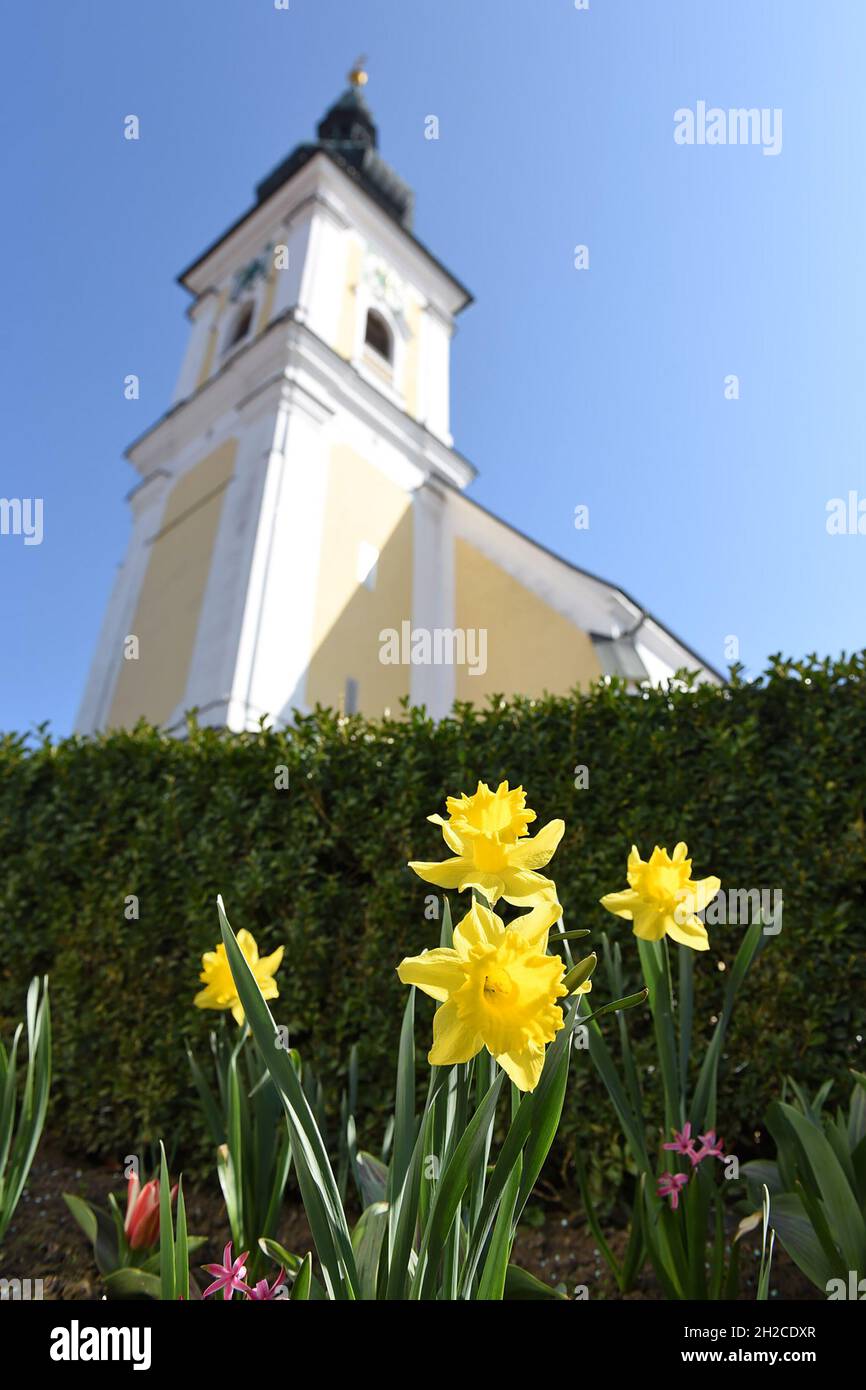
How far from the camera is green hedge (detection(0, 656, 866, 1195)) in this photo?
284 centimetres

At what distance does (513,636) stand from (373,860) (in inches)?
391

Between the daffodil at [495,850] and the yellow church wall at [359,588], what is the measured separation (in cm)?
981

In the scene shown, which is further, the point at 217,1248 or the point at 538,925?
the point at 217,1248

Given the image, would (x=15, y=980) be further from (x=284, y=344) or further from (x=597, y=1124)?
(x=284, y=344)

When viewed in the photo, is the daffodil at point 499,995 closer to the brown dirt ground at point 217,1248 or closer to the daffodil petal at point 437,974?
the daffodil petal at point 437,974

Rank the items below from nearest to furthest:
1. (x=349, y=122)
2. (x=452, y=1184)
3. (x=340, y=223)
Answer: (x=452, y=1184)
(x=340, y=223)
(x=349, y=122)

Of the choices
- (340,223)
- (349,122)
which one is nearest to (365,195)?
(340,223)

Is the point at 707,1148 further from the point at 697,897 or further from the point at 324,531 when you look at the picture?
the point at 324,531

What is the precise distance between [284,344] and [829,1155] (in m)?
13.4

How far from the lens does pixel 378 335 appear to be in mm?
16203

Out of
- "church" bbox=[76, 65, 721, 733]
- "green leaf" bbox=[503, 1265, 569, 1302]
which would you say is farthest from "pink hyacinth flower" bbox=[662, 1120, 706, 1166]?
"church" bbox=[76, 65, 721, 733]

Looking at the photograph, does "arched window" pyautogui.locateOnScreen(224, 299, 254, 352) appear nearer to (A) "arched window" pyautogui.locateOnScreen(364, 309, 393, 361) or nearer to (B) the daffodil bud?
(A) "arched window" pyautogui.locateOnScreen(364, 309, 393, 361)

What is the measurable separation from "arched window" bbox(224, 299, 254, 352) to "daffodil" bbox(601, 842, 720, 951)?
16.2 meters

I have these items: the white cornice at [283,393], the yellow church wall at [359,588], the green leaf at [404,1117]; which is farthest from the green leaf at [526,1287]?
the white cornice at [283,393]
